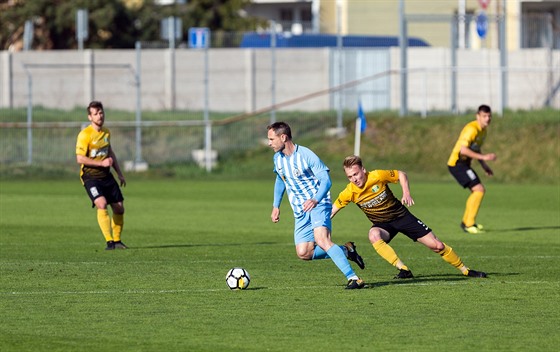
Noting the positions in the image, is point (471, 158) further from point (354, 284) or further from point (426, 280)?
point (354, 284)

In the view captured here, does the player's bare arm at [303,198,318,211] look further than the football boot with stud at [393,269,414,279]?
No

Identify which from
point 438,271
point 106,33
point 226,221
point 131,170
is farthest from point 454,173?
point 106,33

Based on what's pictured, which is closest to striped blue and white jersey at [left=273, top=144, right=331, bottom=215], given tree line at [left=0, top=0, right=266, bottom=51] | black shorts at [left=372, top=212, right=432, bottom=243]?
black shorts at [left=372, top=212, right=432, bottom=243]

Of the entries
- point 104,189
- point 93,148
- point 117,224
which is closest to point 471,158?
point 117,224

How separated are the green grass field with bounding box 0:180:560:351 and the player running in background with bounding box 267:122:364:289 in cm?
37

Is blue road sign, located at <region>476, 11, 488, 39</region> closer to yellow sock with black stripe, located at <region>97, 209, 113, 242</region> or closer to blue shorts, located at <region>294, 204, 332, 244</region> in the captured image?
yellow sock with black stripe, located at <region>97, 209, 113, 242</region>

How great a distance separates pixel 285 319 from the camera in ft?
37.8

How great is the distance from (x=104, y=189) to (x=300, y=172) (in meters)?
5.19

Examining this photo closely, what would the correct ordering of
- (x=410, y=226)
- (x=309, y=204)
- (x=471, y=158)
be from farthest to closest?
(x=471, y=158)
(x=410, y=226)
(x=309, y=204)

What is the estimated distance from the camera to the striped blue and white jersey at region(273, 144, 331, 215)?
44.1 ft

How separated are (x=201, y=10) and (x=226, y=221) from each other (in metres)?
33.5

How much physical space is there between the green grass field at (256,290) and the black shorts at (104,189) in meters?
0.77

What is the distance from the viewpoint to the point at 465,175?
21.2 meters

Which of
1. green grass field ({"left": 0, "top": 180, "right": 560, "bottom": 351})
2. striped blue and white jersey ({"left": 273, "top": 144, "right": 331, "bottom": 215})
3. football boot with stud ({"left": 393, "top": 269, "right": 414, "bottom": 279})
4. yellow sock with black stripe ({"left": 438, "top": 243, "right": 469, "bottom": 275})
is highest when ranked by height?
striped blue and white jersey ({"left": 273, "top": 144, "right": 331, "bottom": 215})
